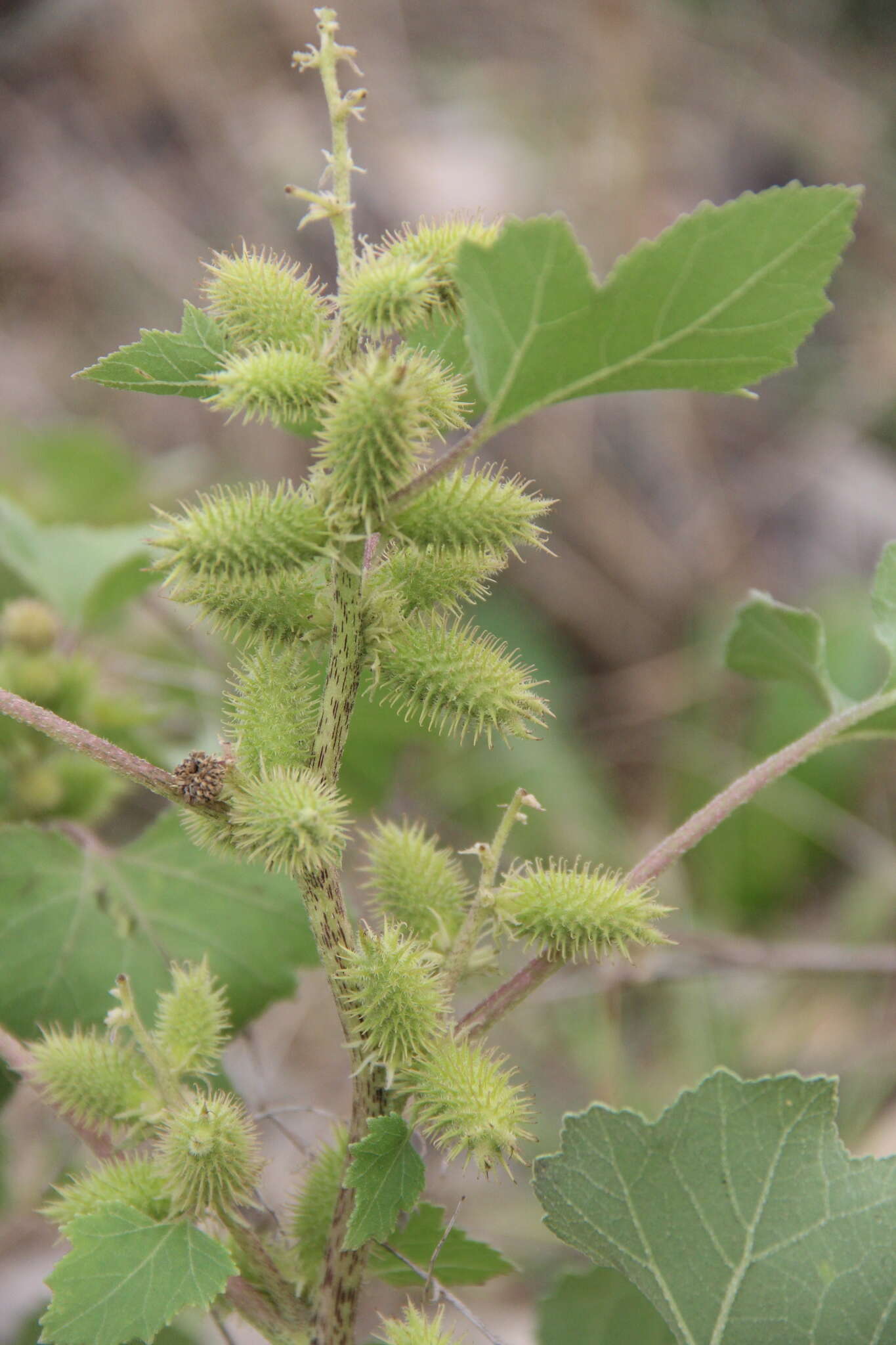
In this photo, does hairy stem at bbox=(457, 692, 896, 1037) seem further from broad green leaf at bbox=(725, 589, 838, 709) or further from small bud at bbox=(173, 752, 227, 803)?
small bud at bbox=(173, 752, 227, 803)

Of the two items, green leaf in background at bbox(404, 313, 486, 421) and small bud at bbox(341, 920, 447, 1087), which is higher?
green leaf in background at bbox(404, 313, 486, 421)

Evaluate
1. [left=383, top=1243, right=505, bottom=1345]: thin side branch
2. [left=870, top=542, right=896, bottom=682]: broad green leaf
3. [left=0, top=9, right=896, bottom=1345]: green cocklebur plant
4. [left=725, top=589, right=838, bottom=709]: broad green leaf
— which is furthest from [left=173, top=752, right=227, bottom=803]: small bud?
[left=870, top=542, right=896, bottom=682]: broad green leaf

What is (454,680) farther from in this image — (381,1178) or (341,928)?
(381,1178)

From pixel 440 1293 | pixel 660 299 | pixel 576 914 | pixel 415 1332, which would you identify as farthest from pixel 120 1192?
pixel 660 299

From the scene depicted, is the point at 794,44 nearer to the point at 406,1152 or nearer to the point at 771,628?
the point at 771,628

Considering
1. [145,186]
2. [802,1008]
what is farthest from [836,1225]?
[145,186]

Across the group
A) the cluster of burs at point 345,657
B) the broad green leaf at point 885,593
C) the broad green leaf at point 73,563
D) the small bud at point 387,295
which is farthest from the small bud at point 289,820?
the broad green leaf at point 73,563
